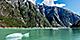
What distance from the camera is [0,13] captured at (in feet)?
652

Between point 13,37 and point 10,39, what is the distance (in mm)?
707

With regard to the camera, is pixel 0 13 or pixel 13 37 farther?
pixel 0 13

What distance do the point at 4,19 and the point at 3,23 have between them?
45.6 ft

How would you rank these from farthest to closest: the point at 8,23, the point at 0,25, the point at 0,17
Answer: the point at 0,17, the point at 8,23, the point at 0,25

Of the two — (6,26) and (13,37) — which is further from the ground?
(13,37)

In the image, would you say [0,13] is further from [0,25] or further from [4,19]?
[0,25]

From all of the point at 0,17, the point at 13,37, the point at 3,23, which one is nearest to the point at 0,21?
the point at 3,23

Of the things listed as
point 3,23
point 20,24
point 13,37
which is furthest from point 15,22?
point 13,37

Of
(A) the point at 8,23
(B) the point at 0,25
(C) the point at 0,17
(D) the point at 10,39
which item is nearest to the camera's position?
(D) the point at 10,39

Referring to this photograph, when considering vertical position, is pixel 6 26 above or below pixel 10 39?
below

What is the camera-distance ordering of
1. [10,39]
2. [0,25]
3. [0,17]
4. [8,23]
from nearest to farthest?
[10,39], [0,25], [8,23], [0,17]

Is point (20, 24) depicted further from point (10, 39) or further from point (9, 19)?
point (10, 39)

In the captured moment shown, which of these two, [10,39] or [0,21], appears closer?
[10,39]

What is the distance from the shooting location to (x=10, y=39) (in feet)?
145
